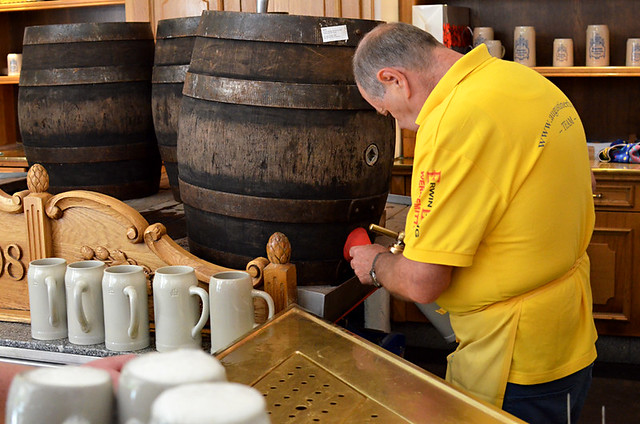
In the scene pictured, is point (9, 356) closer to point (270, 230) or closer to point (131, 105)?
point (270, 230)

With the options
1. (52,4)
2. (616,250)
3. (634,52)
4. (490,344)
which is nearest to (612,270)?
(616,250)

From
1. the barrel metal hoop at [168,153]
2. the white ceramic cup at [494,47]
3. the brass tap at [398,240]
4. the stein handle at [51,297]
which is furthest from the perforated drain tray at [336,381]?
the white ceramic cup at [494,47]

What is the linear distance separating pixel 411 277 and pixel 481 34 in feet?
9.17

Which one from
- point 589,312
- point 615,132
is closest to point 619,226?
point 615,132

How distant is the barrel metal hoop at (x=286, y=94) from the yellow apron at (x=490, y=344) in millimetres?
509

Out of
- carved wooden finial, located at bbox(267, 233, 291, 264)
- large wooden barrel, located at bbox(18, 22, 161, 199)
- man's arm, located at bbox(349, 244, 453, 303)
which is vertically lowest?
man's arm, located at bbox(349, 244, 453, 303)

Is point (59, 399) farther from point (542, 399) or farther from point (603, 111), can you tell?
point (603, 111)

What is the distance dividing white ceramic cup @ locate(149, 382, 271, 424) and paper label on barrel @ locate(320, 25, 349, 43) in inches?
46.8

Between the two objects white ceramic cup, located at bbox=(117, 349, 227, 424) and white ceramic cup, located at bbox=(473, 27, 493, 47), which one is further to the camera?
white ceramic cup, located at bbox=(473, 27, 493, 47)

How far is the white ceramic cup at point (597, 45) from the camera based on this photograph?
3.70m

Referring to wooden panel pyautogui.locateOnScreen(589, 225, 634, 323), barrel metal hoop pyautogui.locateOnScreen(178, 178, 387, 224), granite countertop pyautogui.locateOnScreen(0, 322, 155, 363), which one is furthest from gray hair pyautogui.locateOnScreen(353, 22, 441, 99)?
wooden panel pyautogui.locateOnScreen(589, 225, 634, 323)

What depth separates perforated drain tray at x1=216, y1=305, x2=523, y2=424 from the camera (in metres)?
0.96

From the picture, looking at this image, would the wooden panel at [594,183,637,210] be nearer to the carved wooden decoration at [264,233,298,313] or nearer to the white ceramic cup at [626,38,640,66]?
the white ceramic cup at [626,38,640,66]

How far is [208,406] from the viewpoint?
1.56ft
